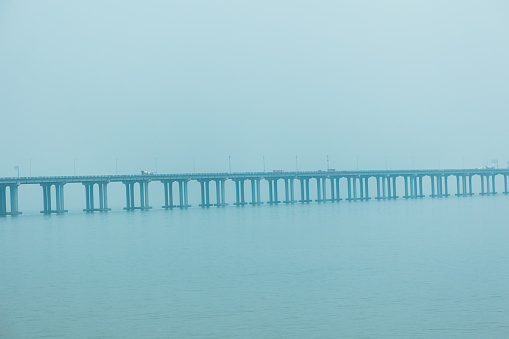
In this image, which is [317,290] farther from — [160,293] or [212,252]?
[212,252]

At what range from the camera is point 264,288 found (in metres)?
33.8

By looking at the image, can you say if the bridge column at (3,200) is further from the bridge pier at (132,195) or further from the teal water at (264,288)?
the teal water at (264,288)

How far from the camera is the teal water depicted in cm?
2597

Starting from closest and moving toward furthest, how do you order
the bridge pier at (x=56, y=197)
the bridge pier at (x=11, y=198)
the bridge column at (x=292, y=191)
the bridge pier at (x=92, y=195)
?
the bridge pier at (x=11, y=198) → the bridge pier at (x=56, y=197) → the bridge pier at (x=92, y=195) → the bridge column at (x=292, y=191)

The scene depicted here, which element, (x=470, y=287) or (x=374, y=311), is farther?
(x=470, y=287)

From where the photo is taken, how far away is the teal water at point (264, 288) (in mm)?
25969

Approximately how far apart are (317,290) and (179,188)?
414 ft

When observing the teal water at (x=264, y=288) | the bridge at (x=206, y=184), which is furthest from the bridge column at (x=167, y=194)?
the teal water at (x=264, y=288)

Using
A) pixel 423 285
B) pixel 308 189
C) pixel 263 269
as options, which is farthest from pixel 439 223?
pixel 308 189

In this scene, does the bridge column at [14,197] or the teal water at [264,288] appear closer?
the teal water at [264,288]

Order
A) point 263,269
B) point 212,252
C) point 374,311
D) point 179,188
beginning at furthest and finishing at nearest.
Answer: point 179,188 < point 212,252 < point 263,269 < point 374,311

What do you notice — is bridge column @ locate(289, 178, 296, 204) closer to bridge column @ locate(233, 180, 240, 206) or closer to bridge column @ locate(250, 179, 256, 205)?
bridge column @ locate(250, 179, 256, 205)

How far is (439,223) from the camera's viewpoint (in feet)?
254

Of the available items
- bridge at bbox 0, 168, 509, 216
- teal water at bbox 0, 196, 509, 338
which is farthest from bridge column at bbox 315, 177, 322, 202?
teal water at bbox 0, 196, 509, 338
